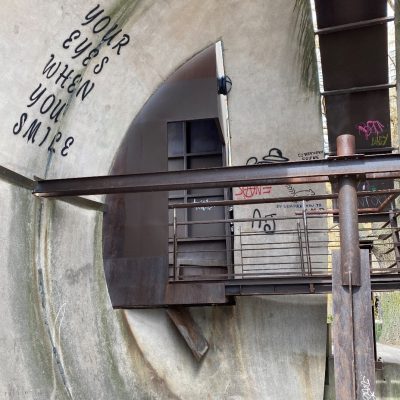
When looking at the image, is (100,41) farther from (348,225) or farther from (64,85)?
(348,225)

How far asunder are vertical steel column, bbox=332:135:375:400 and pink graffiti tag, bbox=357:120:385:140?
4.91 meters

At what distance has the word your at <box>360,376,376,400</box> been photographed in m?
3.04

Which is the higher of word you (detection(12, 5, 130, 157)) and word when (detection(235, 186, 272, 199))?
word you (detection(12, 5, 130, 157))

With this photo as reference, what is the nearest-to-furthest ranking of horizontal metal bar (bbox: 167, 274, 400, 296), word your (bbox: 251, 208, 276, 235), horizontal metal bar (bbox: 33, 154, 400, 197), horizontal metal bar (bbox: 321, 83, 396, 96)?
horizontal metal bar (bbox: 33, 154, 400, 197), horizontal metal bar (bbox: 167, 274, 400, 296), horizontal metal bar (bbox: 321, 83, 396, 96), word your (bbox: 251, 208, 276, 235)

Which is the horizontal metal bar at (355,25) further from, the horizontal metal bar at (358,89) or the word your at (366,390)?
the word your at (366,390)

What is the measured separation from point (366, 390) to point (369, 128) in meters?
5.83

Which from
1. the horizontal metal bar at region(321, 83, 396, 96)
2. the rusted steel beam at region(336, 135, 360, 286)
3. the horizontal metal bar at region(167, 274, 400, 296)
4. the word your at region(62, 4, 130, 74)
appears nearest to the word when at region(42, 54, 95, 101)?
the word your at region(62, 4, 130, 74)

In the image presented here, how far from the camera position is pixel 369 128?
805 cm

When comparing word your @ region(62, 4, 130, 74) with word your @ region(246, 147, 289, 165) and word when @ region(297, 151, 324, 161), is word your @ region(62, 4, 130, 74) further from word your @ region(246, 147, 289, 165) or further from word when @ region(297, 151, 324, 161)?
word when @ region(297, 151, 324, 161)

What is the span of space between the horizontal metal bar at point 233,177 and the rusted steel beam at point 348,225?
0.10 meters

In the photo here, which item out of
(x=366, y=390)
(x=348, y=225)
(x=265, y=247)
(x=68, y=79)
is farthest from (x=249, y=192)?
(x=366, y=390)

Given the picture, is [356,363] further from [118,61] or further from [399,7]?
[399,7]

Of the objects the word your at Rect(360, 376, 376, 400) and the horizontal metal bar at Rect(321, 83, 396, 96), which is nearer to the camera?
the word your at Rect(360, 376, 376, 400)

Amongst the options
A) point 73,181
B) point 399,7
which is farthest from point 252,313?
point 399,7
